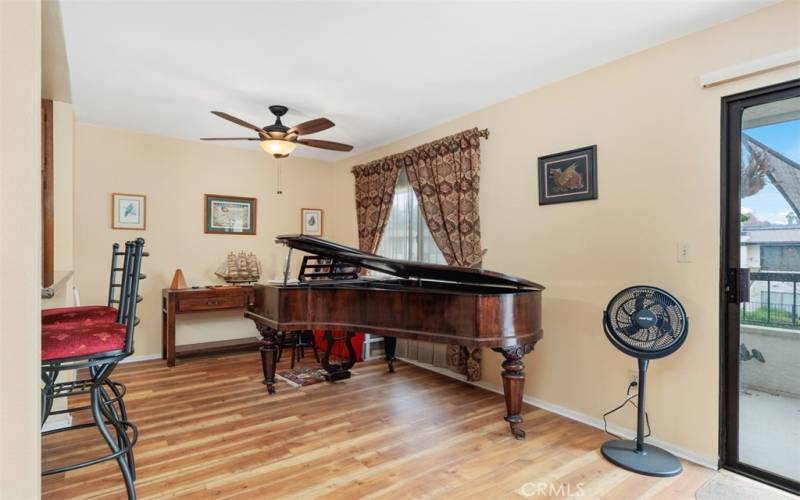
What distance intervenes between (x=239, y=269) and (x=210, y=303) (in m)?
0.56

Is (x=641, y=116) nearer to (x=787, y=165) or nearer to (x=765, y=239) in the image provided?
(x=787, y=165)

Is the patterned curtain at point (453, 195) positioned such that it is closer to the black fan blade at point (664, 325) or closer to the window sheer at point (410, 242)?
the window sheer at point (410, 242)

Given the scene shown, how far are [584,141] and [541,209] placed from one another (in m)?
0.59

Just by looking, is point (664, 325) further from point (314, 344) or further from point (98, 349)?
point (314, 344)

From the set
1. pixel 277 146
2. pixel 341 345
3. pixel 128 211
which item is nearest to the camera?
pixel 277 146

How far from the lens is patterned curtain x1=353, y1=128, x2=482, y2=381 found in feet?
12.4

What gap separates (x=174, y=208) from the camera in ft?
15.7

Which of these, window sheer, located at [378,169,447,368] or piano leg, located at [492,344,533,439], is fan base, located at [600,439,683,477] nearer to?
piano leg, located at [492,344,533,439]

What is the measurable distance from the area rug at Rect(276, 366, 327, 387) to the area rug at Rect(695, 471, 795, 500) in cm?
285

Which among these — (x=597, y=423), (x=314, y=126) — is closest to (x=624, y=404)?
(x=597, y=423)

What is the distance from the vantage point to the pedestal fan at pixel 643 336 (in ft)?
7.47

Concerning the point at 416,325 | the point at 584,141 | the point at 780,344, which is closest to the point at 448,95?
the point at 584,141

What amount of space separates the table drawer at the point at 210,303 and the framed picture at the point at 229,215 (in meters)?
0.91

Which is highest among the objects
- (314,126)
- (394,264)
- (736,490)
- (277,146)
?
(314,126)
